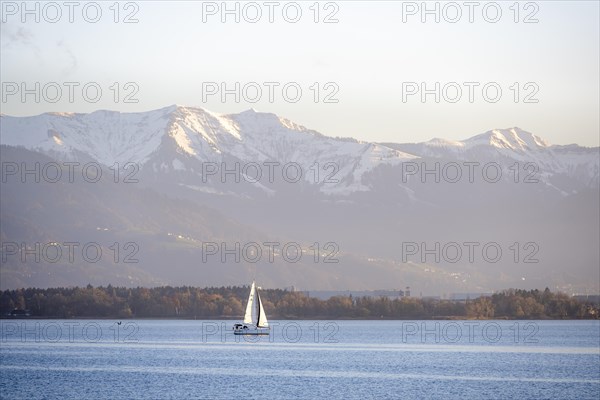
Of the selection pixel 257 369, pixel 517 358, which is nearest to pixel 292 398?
pixel 257 369

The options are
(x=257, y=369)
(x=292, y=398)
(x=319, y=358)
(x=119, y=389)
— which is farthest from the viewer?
(x=319, y=358)

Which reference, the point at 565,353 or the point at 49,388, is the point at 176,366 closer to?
Answer: the point at 49,388

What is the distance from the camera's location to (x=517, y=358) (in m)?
163

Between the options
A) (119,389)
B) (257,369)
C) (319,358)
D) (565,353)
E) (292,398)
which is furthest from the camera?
(565,353)

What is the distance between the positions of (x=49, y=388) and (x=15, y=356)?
47169mm

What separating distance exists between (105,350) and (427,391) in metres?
74.3

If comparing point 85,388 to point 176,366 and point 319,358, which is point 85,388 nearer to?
point 176,366

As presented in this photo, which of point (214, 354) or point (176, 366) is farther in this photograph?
point (214, 354)

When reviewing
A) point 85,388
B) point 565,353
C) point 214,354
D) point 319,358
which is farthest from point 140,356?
point 565,353

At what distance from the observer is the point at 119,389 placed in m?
117

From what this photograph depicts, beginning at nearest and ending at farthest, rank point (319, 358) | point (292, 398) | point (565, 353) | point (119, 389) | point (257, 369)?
point (292, 398)
point (119, 389)
point (257, 369)
point (319, 358)
point (565, 353)

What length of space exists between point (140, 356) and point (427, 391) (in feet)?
185

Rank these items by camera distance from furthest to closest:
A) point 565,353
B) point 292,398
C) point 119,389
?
point 565,353 → point 119,389 → point 292,398

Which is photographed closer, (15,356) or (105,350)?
(15,356)
